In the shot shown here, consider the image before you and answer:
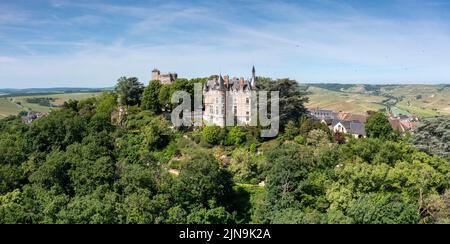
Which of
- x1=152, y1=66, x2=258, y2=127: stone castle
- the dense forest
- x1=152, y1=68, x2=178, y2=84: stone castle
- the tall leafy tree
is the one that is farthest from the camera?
x1=152, y1=68, x2=178, y2=84: stone castle

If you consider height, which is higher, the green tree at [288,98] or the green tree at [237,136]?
the green tree at [288,98]

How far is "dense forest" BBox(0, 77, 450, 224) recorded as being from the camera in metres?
28.8

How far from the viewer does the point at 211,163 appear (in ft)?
117

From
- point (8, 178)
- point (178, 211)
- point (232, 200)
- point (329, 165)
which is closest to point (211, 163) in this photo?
point (232, 200)

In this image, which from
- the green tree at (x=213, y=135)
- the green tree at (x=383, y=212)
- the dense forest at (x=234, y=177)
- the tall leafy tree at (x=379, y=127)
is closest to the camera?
the green tree at (x=383, y=212)

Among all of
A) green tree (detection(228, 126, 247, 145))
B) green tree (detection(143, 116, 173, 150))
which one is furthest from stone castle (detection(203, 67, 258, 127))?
green tree (detection(143, 116, 173, 150))

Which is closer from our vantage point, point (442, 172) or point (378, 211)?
point (378, 211)

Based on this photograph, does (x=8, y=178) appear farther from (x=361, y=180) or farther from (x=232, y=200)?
(x=361, y=180)

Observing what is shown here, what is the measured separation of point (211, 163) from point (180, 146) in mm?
15722

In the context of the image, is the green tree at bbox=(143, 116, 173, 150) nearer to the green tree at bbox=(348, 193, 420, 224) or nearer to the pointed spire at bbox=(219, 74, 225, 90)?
the pointed spire at bbox=(219, 74, 225, 90)

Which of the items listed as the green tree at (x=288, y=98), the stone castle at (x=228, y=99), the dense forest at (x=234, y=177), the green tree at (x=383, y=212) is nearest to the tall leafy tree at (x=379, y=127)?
the dense forest at (x=234, y=177)

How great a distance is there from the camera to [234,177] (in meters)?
40.3

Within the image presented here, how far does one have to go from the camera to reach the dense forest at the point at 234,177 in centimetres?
2883

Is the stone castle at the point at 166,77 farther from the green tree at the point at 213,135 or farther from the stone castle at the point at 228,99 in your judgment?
the green tree at the point at 213,135
